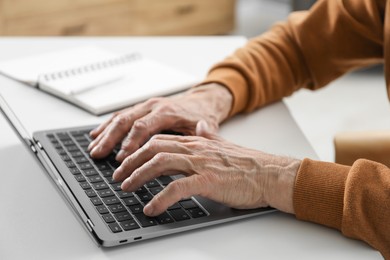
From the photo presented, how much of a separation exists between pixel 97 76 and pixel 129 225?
58 centimetres

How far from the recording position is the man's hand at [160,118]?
1.16 metres

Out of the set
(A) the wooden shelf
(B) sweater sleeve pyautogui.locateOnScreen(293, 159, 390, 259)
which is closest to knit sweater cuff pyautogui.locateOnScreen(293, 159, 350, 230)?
(B) sweater sleeve pyautogui.locateOnScreen(293, 159, 390, 259)

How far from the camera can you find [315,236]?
0.97 m

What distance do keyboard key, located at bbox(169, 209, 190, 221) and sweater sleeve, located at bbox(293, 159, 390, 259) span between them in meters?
0.15

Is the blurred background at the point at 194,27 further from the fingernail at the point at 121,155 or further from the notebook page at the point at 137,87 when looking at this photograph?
the fingernail at the point at 121,155

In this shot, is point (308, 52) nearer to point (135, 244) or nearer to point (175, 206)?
point (175, 206)

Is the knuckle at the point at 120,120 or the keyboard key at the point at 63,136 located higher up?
the keyboard key at the point at 63,136

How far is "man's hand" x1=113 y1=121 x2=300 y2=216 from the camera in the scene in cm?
98

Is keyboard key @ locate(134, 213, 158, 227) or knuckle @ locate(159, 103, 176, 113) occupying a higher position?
knuckle @ locate(159, 103, 176, 113)

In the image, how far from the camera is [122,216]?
95 centimetres

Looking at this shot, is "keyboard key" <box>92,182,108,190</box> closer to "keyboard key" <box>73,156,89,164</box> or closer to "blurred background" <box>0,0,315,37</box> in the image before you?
"keyboard key" <box>73,156,89,164</box>

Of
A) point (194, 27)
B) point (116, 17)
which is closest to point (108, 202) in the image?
point (116, 17)

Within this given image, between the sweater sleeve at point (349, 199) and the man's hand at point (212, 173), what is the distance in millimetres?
24

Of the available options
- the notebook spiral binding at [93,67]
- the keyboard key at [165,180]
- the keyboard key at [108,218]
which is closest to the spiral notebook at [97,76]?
the notebook spiral binding at [93,67]
